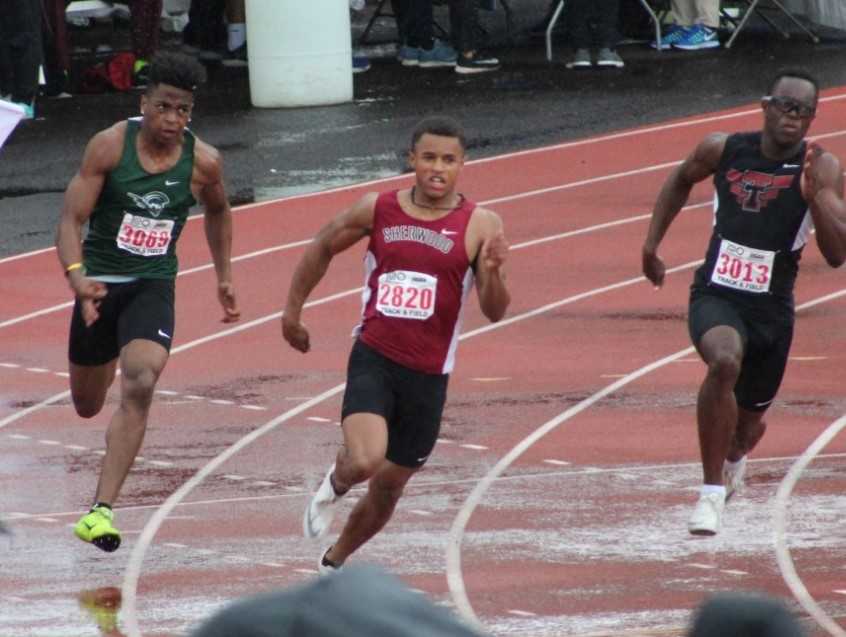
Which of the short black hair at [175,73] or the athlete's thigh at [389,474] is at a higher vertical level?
the short black hair at [175,73]

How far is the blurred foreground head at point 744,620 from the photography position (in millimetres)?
1447

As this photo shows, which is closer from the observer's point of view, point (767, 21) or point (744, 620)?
point (744, 620)

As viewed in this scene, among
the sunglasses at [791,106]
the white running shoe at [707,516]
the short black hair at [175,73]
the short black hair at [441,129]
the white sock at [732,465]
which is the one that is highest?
the short black hair at [175,73]

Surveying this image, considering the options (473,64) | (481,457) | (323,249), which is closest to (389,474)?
(323,249)

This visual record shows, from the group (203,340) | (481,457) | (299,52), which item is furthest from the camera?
(299,52)

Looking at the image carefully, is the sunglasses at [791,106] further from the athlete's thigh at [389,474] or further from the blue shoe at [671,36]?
Result: the blue shoe at [671,36]

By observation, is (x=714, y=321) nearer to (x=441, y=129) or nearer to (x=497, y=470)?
(x=441, y=129)

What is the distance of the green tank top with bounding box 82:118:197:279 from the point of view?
24.2ft

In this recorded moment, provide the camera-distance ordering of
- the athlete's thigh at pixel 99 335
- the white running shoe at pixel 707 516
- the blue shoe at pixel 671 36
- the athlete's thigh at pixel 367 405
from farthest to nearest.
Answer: the blue shoe at pixel 671 36
the athlete's thigh at pixel 99 335
the white running shoe at pixel 707 516
the athlete's thigh at pixel 367 405

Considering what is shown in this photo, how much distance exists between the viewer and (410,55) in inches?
780

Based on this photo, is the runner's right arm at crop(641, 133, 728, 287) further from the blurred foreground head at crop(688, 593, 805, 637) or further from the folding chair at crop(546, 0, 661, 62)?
the folding chair at crop(546, 0, 661, 62)

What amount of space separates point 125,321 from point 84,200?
0.49 meters

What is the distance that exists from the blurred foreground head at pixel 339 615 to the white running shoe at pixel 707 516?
221 inches

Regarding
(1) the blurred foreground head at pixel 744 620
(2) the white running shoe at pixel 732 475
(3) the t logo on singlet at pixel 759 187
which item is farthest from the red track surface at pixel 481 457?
(1) the blurred foreground head at pixel 744 620
